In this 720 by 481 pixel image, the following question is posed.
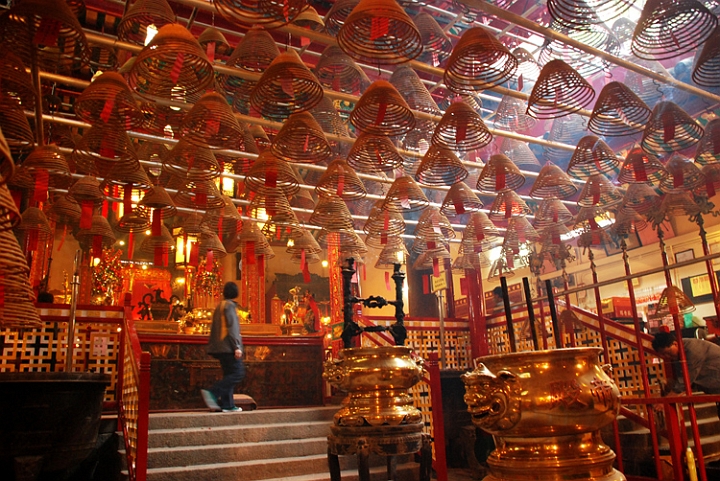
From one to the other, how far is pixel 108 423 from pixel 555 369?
564cm

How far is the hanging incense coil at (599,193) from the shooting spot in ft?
22.3

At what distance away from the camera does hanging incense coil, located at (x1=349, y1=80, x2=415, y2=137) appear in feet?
13.8

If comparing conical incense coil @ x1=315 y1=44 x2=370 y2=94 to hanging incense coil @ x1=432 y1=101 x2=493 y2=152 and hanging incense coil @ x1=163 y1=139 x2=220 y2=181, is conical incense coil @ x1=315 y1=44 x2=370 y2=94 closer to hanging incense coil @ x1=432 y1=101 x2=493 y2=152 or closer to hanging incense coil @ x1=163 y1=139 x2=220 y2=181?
hanging incense coil @ x1=432 y1=101 x2=493 y2=152

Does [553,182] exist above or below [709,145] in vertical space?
below

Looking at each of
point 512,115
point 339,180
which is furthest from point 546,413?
point 512,115

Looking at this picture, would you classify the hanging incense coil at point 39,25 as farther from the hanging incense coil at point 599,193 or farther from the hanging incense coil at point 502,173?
the hanging incense coil at point 599,193

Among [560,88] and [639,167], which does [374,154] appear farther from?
[639,167]

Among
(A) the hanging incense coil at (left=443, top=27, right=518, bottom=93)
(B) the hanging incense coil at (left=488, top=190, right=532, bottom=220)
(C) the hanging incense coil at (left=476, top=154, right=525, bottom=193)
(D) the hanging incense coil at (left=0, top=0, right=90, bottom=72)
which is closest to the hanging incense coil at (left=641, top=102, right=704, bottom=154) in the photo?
(C) the hanging incense coil at (left=476, top=154, right=525, bottom=193)

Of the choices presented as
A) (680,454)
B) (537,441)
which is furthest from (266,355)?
(537,441)

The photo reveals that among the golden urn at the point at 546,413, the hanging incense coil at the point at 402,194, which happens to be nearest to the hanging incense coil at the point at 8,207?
the golden urn at the point at 546,413

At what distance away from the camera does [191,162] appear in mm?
5469

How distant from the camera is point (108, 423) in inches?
223

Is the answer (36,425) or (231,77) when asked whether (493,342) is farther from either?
(36,425)

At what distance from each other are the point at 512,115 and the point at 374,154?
2562 millimetres
